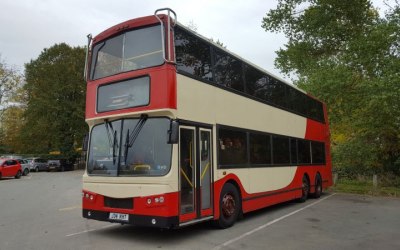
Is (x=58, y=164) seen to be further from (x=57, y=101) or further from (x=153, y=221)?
(x=153, y=221)

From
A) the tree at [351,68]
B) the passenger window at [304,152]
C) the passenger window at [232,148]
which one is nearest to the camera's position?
the passenger window at [232,148]

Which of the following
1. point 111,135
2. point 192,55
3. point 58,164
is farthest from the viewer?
point 58,164

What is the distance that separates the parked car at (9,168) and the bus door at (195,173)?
24739 mm

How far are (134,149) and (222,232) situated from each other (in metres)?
2.84

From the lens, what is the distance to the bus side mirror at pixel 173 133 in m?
7.48

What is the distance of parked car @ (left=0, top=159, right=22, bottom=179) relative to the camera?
29156mm

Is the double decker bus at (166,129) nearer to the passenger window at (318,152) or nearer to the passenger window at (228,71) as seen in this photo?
the passenger window at (228,71)

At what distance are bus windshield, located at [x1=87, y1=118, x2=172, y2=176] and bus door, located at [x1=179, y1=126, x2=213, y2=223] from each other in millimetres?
463

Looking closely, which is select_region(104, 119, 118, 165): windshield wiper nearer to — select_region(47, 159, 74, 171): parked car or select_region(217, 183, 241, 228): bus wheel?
select_region(217, 183, 241, 228): bus wheel

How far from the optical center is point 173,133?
7.49m

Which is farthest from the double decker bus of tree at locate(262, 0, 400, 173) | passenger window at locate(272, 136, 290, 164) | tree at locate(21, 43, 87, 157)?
tree at locate(21, 43, 87, 157)

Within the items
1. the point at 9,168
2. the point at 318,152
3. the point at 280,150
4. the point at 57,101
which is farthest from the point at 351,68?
the point at 57,101

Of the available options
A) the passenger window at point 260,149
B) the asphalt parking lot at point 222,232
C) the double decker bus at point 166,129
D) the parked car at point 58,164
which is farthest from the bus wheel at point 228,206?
the parked car at point 58,164

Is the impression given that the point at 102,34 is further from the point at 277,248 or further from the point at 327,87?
the point at 327,87
